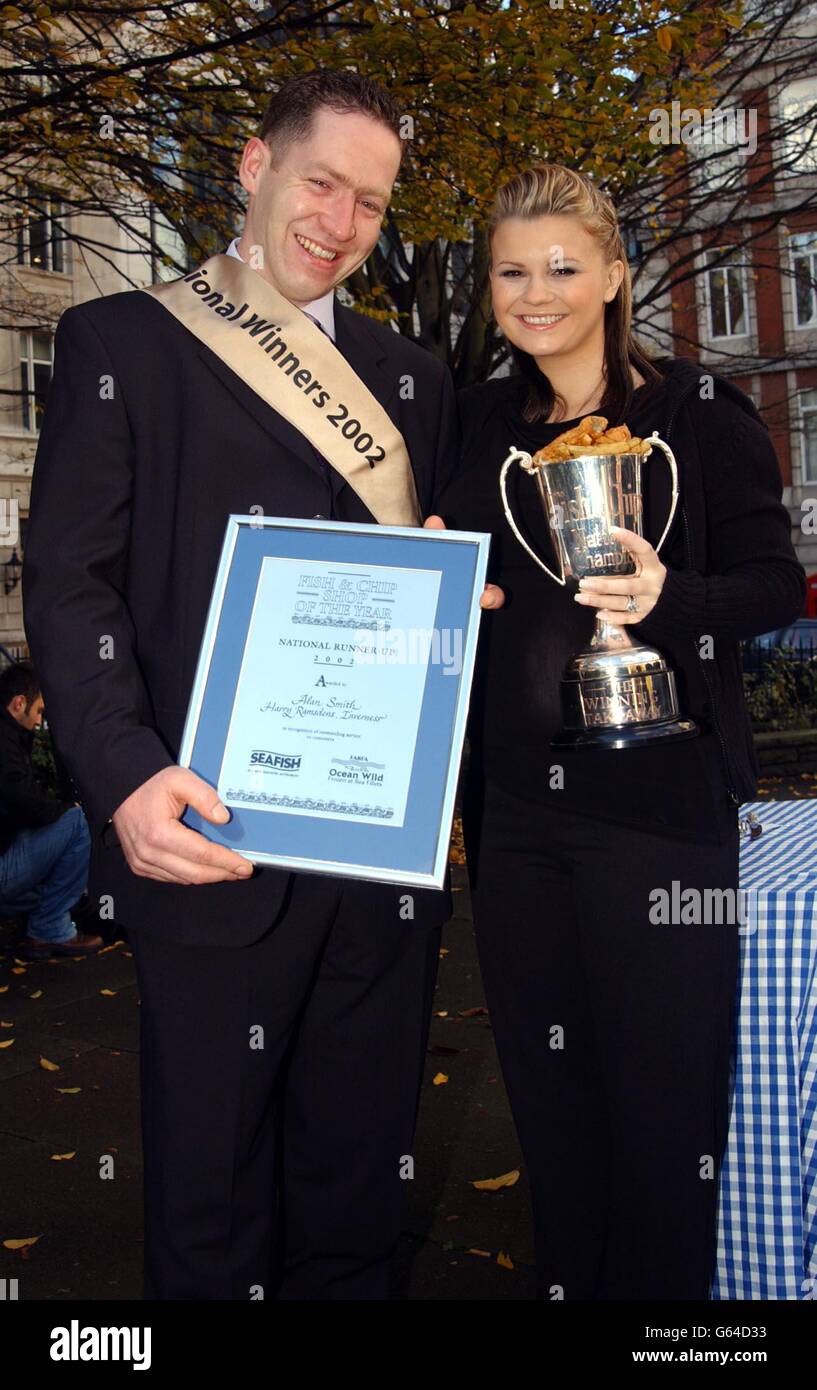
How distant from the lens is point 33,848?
647cm

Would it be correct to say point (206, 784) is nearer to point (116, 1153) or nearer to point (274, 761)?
point (274, 761)

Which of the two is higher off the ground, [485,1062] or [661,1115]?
[661,1115]

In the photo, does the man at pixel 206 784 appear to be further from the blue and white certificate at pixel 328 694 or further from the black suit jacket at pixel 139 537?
the blue and white certificate at pixel 328 694

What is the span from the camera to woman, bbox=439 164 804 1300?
239 cm

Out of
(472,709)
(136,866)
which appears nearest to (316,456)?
(472,709)

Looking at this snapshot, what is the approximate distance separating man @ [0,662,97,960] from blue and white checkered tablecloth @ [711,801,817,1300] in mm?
4506

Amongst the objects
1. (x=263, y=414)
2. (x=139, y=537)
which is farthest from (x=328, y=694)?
(x=263, y=414)

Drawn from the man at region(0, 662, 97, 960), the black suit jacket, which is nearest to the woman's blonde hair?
the black suit jacket

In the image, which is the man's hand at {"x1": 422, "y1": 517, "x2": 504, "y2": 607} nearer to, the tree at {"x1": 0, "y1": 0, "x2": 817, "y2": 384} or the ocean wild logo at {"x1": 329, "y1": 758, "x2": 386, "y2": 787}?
the ocean wild logo at {"x1": 329, "y1": 758, "x2": 386, "y2": 787}

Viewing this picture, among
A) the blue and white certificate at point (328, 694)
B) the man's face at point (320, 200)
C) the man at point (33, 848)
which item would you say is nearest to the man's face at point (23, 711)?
the man at point (33, 848)

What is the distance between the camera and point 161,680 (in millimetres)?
2182

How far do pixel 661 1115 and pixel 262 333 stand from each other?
1576 mm

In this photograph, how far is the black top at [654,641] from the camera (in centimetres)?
242

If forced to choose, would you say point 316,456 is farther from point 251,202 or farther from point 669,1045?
point 669,1045
